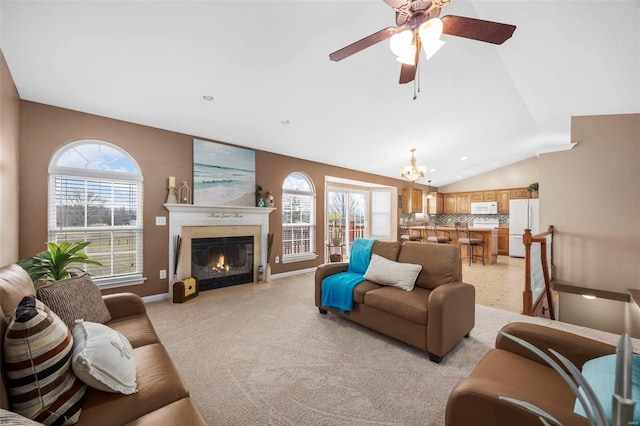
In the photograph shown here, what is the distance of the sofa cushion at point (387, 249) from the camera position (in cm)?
299

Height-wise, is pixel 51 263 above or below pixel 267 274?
above

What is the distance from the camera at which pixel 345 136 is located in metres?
4.57

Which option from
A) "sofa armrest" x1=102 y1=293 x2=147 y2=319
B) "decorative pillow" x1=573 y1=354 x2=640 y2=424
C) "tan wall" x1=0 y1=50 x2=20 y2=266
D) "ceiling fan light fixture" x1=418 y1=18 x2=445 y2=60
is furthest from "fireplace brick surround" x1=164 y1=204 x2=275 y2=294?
"decorative pillow" x1=573 y1=354 x2=640 y2=424

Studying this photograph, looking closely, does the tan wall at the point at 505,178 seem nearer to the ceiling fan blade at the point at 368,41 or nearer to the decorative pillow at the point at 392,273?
the decorative pillow at the point at 392,273

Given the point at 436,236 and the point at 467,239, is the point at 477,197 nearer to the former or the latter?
the point at 467,239

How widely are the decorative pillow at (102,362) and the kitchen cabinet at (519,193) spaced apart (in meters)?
9.77

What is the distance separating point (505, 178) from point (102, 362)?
33.4 feet

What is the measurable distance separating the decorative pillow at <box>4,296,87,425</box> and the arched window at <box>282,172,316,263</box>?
4087mm

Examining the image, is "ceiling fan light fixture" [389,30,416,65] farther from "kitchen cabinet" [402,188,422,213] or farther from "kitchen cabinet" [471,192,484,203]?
"kitchen cabinet" [471,192,484,203]

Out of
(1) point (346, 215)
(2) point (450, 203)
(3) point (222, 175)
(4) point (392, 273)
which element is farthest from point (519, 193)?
(3) point (222, 175)

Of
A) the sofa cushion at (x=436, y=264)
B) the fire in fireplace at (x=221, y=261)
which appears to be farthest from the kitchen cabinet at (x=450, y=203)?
the fire in fireplace at (x=221, y=261)

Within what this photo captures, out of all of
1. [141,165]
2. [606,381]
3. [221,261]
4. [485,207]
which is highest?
[141,165]

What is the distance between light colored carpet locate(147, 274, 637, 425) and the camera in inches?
64.0

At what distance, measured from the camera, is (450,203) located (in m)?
9.41
